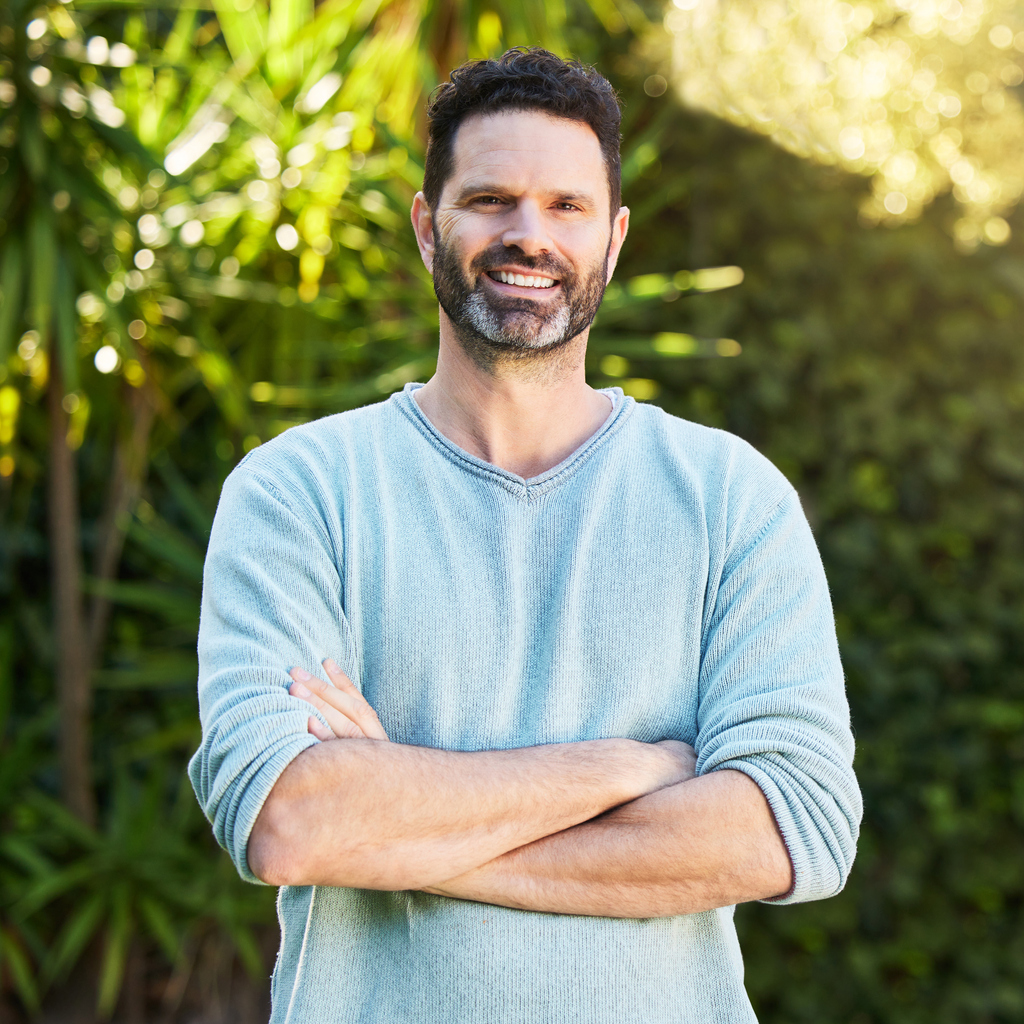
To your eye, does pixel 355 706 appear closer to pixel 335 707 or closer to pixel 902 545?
pixel 335 707

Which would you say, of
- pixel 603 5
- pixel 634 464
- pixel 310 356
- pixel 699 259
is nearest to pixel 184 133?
pixel 310 356

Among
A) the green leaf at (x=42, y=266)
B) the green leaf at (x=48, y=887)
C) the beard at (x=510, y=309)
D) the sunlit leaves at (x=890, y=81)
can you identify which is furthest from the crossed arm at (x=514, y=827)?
the sunlit leaves at (x=890, y=81)

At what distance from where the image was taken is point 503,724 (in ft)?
3.79

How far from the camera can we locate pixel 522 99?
1.24 m

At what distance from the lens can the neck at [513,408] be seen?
127cm

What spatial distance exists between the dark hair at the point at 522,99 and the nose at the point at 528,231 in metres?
0.12

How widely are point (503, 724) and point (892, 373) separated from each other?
2405mm

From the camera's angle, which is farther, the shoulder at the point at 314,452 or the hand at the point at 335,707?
the shoulder at the point at 314,452

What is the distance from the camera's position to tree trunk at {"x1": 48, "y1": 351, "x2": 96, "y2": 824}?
2830mm

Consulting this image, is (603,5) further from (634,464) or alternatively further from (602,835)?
(602,835)

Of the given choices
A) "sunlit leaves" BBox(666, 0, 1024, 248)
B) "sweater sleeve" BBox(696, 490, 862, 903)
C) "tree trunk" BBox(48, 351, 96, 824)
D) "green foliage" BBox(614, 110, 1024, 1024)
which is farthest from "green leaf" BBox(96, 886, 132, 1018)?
"sunlit leaves" BBox(666, 0, 1024, 248)

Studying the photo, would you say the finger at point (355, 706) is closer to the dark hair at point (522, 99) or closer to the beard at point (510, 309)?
the beard at point (510, 309)

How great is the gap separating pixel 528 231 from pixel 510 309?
0.29 ft

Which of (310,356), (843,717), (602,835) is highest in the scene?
(310,356)
